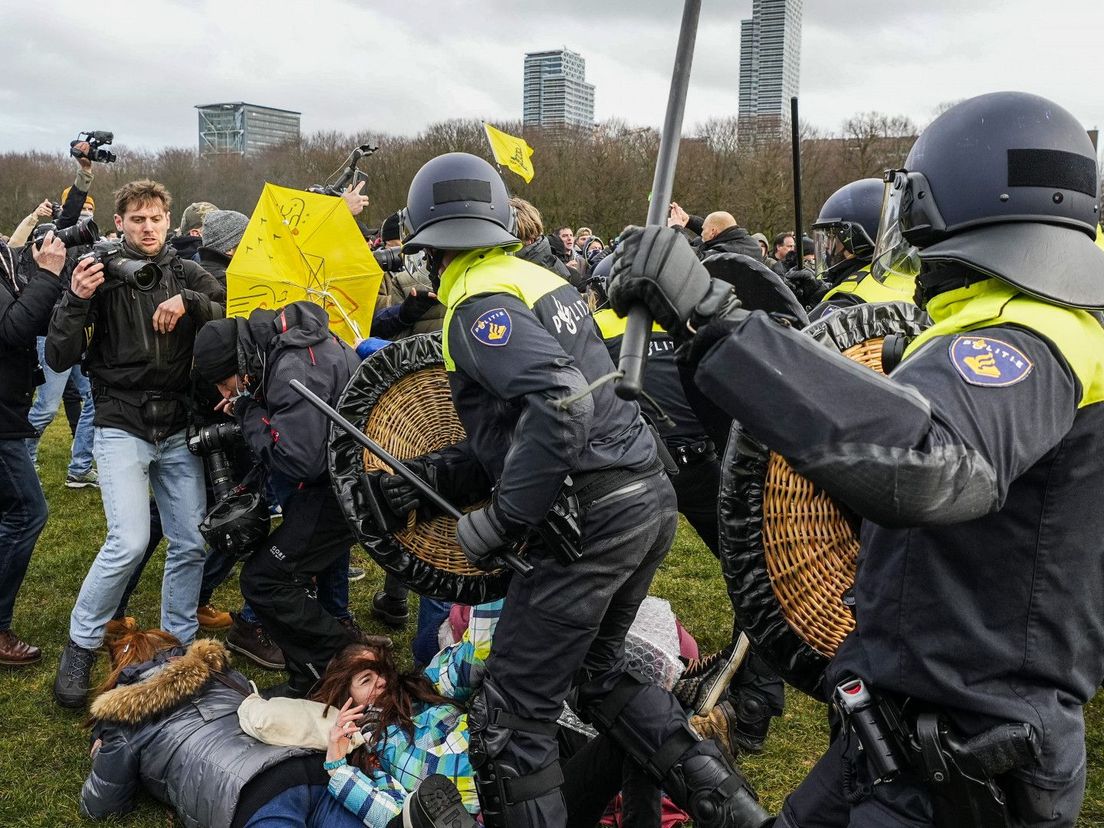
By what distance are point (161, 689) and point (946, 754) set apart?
3.00 m

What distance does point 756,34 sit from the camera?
2.86 metres

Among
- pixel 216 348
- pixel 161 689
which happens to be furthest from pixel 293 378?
pixel 161 689

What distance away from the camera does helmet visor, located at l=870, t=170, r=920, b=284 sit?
201cm

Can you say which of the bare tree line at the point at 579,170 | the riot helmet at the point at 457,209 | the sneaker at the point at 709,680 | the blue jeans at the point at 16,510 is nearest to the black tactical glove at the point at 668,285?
the riot helmet at the point at 457,209

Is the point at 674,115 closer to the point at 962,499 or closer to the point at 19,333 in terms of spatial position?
the point at 962,499

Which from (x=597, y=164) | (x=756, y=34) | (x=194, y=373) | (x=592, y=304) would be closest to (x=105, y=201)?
(x=597, y=164)

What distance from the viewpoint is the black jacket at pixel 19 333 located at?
A: 4.55 meters

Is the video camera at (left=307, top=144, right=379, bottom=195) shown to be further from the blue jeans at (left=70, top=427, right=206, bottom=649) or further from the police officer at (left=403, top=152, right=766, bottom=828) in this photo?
the police officer at (left=403, top=152, right=766, bottom=828)

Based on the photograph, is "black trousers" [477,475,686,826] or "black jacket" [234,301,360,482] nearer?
"black trousers" [477,475,686,826]

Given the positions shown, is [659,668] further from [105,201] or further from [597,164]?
[105,201]

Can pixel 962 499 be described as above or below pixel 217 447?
above

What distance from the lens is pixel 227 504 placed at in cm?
446

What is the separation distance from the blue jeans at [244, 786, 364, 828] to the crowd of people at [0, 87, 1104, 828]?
1cm

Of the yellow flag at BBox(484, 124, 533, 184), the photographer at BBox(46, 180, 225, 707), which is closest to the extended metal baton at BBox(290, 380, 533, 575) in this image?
the photographer at BBox(46, 180, 225, 707)
